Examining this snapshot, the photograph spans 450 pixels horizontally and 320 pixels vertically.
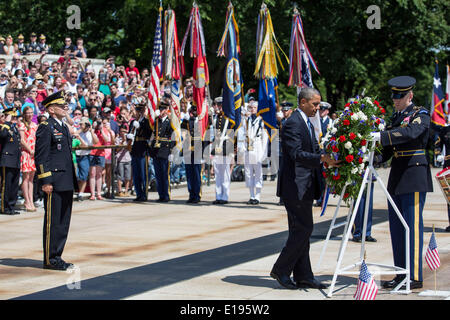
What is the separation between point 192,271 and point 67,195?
185 cm

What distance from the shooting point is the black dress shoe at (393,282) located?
7.91 m

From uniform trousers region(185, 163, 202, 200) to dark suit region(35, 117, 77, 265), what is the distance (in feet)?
23.9

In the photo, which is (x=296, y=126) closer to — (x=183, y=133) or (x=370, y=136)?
(x=370, y=136)

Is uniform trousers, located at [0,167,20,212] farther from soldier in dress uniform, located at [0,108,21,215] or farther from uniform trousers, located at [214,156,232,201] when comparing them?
uniform trousers, located at [214,156,232,201]

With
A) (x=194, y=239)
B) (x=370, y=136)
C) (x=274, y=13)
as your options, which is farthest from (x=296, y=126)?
(x=274, y=13)

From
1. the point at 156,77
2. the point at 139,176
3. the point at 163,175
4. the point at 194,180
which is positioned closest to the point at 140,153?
the point at 139,176

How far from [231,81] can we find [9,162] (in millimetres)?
5011

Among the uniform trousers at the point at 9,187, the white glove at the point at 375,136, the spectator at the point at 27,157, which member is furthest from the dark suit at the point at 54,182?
the spectator at the point at 27,157

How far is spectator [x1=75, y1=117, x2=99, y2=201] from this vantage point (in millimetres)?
16562

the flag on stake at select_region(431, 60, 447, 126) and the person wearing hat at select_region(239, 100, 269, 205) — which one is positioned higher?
the flag on stake at select_region(431, 60, 447, 126)

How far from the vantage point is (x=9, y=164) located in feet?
47.4

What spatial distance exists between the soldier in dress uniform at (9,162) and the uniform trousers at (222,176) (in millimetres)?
4194

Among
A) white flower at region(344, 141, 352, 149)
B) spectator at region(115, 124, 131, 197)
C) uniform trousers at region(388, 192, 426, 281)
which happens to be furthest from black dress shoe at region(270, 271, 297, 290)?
spectator at region(115, 124, 131, 197)

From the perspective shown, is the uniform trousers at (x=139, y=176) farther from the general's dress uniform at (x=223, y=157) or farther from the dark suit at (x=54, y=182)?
the dark suit at (x=54, y=182)
